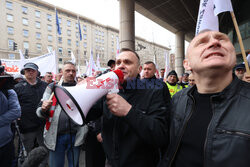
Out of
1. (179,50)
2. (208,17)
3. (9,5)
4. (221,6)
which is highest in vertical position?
(9,5)

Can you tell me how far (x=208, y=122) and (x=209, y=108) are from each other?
4.2 inches

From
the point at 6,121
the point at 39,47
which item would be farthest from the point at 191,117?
the point at 39,47

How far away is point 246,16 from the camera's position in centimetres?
763

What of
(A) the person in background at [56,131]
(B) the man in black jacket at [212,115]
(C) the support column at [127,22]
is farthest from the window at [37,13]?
(B) the man in black jacket at [212,115]

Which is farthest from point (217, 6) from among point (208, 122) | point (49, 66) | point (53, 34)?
point (53, 34)

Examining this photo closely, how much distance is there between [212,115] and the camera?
0.88m

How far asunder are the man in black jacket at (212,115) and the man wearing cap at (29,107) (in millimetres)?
2973

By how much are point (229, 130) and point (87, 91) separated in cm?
95

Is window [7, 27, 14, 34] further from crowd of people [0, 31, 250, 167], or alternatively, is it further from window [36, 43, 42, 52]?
crowd of people [0, 31, 250, 167]

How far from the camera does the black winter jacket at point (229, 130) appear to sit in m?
0.70

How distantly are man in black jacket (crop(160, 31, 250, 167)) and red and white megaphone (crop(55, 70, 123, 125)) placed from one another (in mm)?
599

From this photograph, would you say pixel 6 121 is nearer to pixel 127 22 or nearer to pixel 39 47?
pixel 127 22

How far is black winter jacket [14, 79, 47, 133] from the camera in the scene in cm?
276

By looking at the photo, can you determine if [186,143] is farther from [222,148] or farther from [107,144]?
[107,144]
